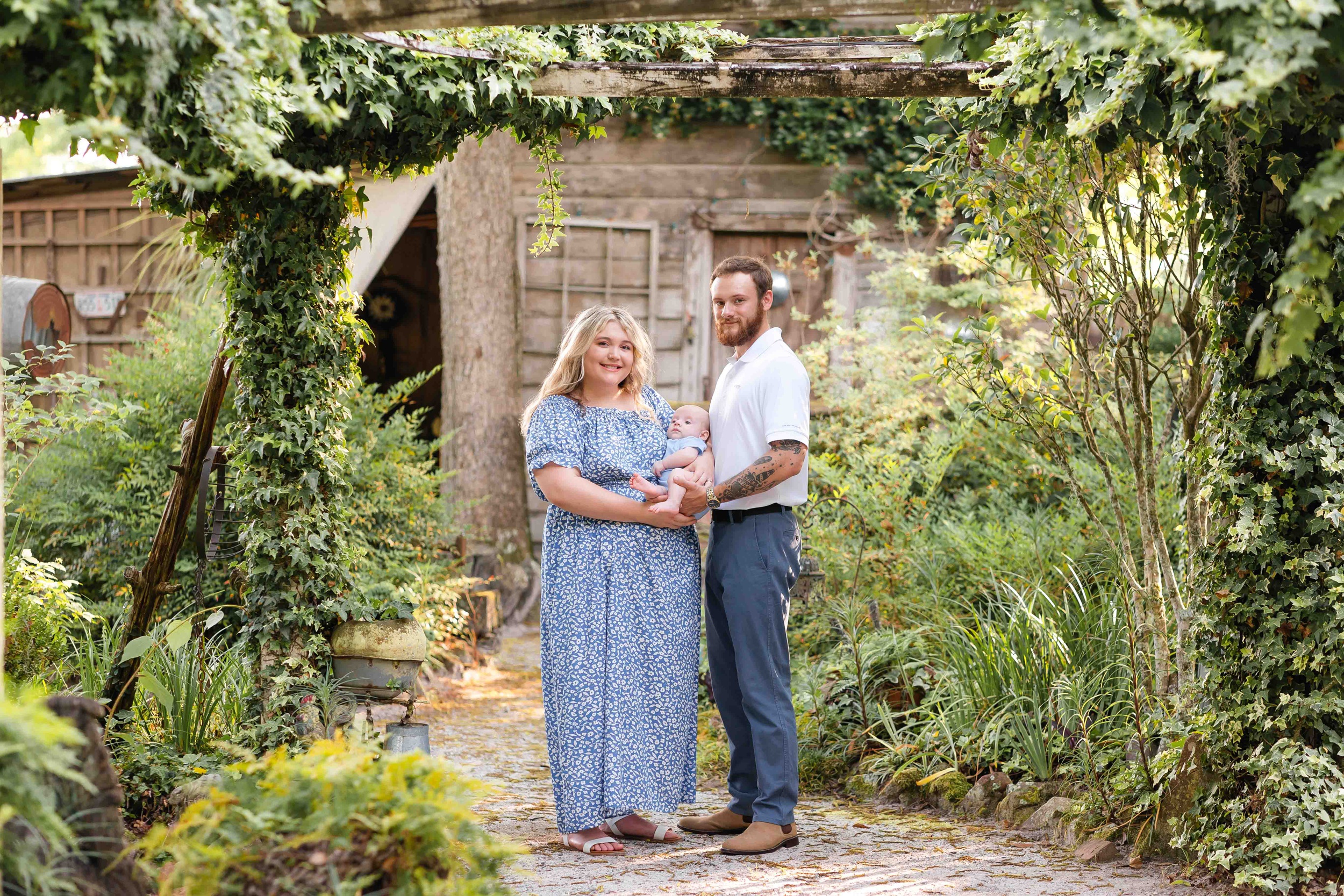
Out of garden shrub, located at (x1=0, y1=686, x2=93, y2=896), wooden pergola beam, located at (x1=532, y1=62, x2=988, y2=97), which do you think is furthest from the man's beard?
garden shrub, located at (x1=0, y1=686, x2=93, y2=896)

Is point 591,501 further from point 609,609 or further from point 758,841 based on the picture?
point 758,841

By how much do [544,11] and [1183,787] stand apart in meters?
2.85

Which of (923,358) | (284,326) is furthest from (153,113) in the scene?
(923,358)

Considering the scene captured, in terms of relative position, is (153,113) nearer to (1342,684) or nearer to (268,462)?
(268,462)

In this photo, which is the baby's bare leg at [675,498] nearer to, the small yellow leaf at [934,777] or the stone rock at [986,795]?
the small yellow leaf at [934,777]

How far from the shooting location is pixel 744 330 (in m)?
3.88

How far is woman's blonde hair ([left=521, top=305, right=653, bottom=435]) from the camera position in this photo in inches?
149

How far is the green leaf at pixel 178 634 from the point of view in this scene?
3.86m

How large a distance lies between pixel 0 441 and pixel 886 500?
423 centimetres

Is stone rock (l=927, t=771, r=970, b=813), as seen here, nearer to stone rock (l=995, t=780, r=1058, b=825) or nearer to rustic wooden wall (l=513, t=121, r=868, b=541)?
stone rock (l=995, t=780, r=1058, b=825)

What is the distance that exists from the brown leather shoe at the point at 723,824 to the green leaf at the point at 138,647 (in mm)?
1948

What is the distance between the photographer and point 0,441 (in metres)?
2.47

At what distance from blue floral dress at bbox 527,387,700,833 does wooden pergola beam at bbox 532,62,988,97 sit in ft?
3.47

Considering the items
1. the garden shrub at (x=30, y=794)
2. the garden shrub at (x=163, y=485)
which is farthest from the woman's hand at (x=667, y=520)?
the garden shrub at (x=163, y=485)
